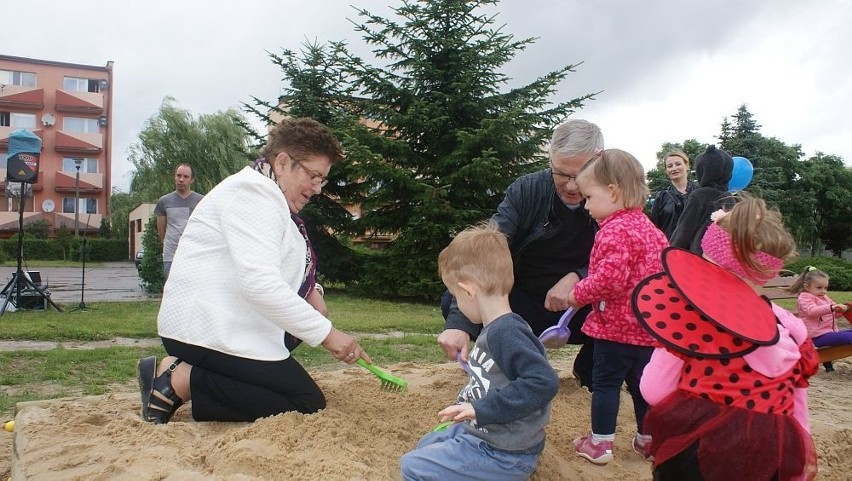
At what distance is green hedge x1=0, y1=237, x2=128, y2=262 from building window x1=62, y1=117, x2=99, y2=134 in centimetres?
1199

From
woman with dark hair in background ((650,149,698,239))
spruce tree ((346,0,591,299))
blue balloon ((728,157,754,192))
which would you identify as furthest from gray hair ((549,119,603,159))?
spruce tree ((346,0,591,299))

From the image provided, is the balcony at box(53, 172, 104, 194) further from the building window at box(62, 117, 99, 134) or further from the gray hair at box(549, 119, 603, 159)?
the gray hair at box(549, 119, 603, 159)

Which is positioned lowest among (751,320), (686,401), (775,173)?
(686,401)

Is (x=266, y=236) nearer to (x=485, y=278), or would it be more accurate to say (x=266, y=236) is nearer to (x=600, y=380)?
(x=485, y=278)

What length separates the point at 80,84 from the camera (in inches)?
1709

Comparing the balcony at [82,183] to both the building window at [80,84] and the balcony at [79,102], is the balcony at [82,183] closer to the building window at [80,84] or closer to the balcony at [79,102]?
the balcony at [79,102]

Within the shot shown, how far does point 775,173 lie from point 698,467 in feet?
93.2

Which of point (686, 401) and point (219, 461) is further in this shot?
point (219, 461)

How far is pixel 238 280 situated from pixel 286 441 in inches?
25.0

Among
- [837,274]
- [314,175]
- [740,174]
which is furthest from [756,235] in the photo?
[837,274]

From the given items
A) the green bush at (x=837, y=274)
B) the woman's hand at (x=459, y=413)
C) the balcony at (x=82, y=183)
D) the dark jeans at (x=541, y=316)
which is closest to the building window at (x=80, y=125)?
the balcony at (x=82, y=183)

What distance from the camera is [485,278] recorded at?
1.99 metres

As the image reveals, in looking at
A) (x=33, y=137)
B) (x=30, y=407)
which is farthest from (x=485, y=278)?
(x=33, y=137)

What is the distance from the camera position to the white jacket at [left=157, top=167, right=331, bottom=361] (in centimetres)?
240
